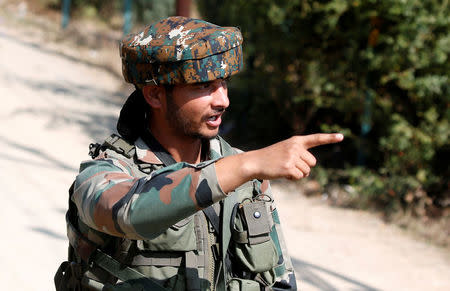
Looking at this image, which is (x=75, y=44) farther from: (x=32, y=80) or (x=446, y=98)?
(x=446, y=98)

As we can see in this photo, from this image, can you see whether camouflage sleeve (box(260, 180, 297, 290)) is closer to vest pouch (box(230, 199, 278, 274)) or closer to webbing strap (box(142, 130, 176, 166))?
vest pouch (box(230, 199, 278, 274))

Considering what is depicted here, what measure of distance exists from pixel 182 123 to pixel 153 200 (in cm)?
65

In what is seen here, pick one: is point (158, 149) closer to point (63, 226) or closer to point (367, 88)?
point (63, 226)

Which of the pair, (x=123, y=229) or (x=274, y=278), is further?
(x=274, y=278)

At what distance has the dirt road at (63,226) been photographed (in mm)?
5102

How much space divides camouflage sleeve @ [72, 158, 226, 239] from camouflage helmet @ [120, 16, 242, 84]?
1.55 ft

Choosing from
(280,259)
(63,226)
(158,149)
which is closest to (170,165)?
(158,149)

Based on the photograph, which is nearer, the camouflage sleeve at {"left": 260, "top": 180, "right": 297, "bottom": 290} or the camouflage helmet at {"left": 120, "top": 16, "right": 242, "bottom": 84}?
the camouflage helmet at {"left": 120, "top": 16, "right": 242, "bottom": 84}

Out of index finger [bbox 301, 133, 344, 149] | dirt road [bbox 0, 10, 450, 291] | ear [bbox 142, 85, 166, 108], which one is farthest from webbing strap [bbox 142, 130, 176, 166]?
dirt road [bbox 0, 10, 450, 291]

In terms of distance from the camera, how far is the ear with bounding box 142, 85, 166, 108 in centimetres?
214

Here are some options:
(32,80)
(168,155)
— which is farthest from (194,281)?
(32,80)

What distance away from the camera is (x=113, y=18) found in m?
24.7

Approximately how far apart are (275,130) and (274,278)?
683 centimetres

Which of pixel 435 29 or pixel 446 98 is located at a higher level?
pixel 435 29
